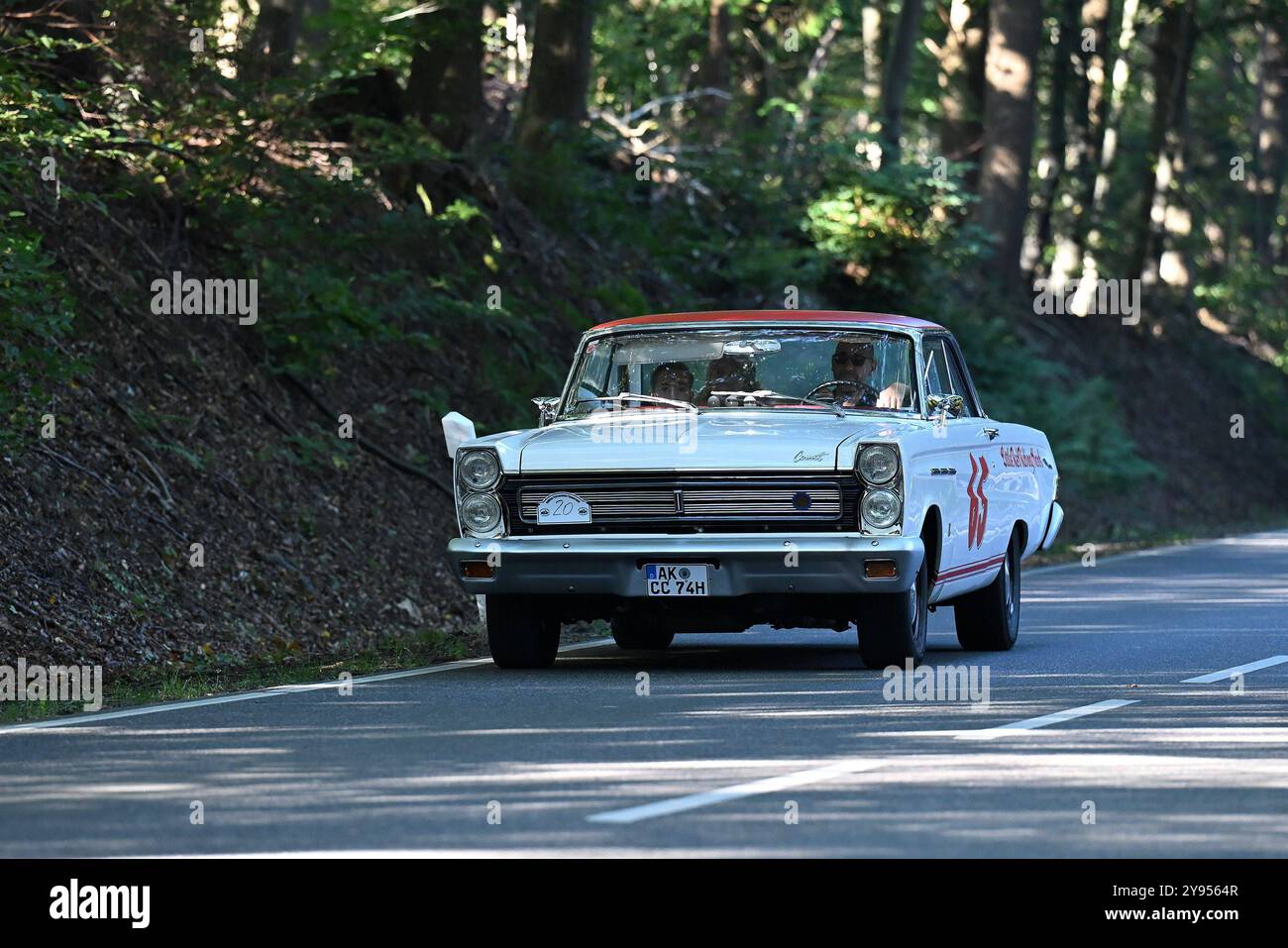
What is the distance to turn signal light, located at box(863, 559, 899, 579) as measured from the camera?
1248 cm

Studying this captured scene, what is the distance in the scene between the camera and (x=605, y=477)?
12773mm

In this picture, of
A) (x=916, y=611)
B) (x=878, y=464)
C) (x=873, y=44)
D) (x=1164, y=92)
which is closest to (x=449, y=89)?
(x=916, y=611)

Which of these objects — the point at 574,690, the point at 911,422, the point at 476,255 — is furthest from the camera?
the point at 476,255

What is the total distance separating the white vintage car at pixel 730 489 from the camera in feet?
41.1

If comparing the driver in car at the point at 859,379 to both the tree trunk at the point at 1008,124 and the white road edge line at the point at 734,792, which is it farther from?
the tree trunk at the point at 1008,124

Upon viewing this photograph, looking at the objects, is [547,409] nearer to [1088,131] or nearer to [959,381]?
[959,381]

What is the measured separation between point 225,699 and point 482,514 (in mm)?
1878

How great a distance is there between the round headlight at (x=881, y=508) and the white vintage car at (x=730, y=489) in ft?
0.04

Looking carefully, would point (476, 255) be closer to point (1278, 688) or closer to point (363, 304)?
point (363, 304)

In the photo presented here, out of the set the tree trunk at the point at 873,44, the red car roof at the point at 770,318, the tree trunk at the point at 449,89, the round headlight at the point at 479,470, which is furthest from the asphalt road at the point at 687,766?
the tree trunk at the point at 873,44

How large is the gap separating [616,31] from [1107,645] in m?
29.4

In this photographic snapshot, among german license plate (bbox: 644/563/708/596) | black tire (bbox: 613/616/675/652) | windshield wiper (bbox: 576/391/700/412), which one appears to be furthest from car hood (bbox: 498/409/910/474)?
black tire (bbox: 613/616/675/652)
